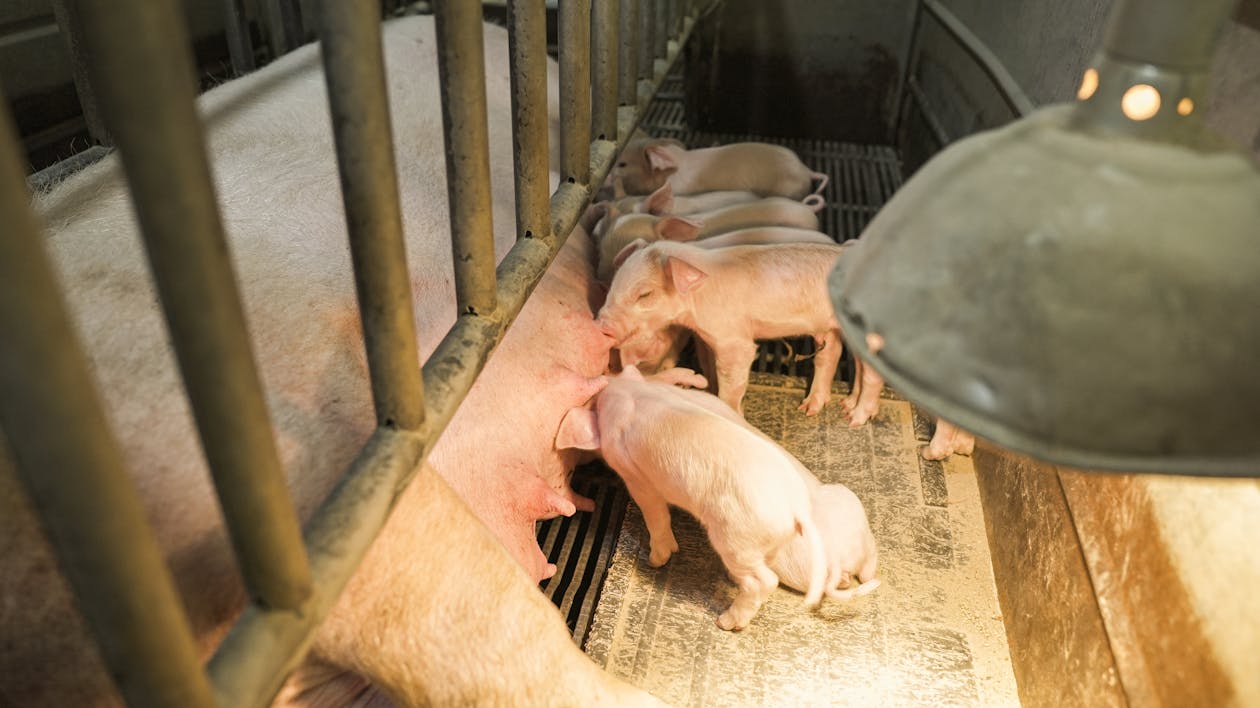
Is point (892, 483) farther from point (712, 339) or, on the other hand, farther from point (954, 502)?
point (712, 339)

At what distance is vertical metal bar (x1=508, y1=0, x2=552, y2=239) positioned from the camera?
1291 mm

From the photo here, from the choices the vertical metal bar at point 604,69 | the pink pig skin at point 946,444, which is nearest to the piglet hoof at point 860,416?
the pink pig skin at point 946,444

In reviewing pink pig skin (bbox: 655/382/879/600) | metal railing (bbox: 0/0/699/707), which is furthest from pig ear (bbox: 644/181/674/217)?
metal railing (bbox: 0/0/699/707)

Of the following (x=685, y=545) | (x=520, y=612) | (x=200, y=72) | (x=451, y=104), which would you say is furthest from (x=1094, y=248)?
(x=200, y=72)

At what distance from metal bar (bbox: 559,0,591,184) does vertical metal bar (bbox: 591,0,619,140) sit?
19cm

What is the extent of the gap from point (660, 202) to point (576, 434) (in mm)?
1019

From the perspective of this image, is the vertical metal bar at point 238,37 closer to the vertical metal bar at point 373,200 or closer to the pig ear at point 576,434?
the pig ear at point 576,434

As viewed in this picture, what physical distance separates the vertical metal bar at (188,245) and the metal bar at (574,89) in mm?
1057

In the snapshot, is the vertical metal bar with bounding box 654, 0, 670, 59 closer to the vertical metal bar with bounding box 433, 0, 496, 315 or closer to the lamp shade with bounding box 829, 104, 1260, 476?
the vertical metal bar with bounding box 433, 0, 496, 315

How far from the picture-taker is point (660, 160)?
2.99m

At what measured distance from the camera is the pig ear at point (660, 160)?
2988mm

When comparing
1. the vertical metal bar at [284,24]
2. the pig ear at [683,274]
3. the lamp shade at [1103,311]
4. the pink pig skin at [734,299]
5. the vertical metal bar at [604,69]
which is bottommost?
the pink pig skin at [734,299]

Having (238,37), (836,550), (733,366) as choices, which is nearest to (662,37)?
(733,366)

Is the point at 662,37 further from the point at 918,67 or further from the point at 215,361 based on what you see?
the point at 215,361
